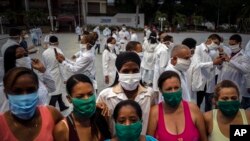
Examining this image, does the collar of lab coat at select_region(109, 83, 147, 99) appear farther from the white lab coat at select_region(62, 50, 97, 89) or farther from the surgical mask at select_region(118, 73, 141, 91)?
the white lab coat at select_region(62, 50, 97, 89)

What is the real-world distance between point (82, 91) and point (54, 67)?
455 cm

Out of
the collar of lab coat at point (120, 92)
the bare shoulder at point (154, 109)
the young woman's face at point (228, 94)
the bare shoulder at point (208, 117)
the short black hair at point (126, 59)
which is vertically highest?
the short black hair at point (126, 59)

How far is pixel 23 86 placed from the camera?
2.66 meters

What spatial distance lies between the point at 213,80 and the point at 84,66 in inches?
102

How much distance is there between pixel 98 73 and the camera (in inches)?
499

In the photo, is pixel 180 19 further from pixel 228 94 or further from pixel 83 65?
pixel 228 94

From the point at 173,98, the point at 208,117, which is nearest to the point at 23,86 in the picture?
the point at 173,98

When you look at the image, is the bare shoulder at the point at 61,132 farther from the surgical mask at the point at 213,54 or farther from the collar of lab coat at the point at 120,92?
the surgical mask at the point at 213,54

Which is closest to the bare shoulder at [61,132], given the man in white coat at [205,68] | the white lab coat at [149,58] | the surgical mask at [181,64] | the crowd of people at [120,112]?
the crowd of people at [120,112]

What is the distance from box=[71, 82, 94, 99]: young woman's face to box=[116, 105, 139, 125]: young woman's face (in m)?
0.32

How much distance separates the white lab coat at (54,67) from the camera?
7.14m

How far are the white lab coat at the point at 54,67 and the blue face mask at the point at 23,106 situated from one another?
4532 mm

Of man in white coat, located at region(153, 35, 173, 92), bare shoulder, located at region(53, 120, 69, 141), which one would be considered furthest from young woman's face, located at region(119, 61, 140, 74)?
man in white coat, located at region(153, 35, 173, 92)

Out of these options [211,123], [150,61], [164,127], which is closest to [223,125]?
[211,123]
